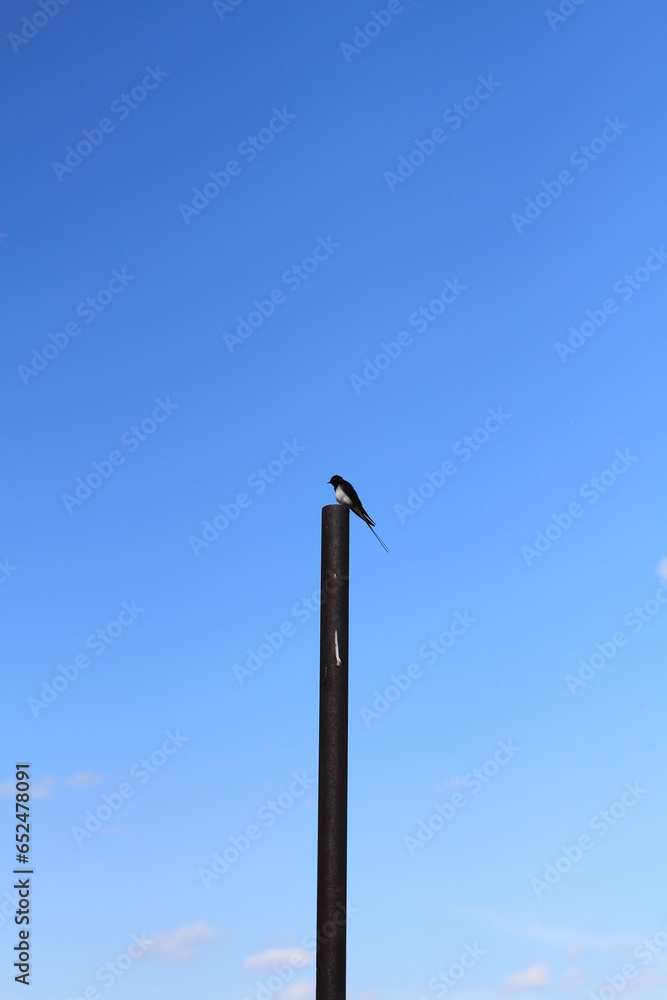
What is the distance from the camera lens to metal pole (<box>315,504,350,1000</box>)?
7.00 m

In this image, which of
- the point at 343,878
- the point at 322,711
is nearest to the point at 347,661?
the point at 322,711

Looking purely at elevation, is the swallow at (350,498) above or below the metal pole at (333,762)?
above

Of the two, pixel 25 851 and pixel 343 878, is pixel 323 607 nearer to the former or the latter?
pixel 343 878

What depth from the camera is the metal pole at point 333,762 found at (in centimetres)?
700

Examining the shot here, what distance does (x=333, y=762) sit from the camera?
731 cm

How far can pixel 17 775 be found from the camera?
53.0 feet

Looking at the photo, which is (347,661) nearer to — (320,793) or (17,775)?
(320,793)

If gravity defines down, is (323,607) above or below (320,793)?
above

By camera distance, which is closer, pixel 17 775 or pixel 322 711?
pixel 322 711

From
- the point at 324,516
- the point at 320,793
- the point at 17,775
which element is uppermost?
the point at 17,775

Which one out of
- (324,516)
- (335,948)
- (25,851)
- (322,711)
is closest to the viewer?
(335,948)

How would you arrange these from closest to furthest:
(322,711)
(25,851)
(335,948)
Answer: (335,948), (322,711), (25,851)

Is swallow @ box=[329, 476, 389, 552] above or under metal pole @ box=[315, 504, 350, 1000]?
above

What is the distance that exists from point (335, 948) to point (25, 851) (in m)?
9.70
